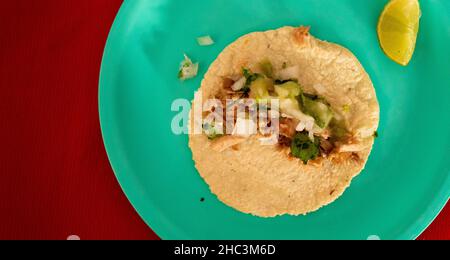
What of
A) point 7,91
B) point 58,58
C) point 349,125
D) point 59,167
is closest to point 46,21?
point 58,58

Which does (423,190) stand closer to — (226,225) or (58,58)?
(226,225)

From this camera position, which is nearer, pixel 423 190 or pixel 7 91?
pixel 423 190

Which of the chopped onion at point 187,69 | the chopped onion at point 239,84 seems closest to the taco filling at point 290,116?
the chopped onion at point 239,84

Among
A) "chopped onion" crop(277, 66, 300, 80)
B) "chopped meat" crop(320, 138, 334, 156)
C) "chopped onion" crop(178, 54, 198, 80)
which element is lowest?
"chopped meat" crop(320, 138, 334, 156)

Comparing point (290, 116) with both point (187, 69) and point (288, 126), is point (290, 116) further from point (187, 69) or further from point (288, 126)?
point (187, 69)

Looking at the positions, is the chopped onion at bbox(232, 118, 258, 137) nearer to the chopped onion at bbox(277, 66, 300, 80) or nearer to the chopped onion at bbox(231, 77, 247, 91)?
the chopped onion at bbox(231, 77, 247, 91)

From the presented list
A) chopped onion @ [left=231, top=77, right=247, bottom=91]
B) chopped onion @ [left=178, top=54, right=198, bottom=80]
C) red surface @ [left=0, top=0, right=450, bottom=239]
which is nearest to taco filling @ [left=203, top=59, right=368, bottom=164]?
chopped onion @ [left=231, top=77, right=247, bottom=91]
